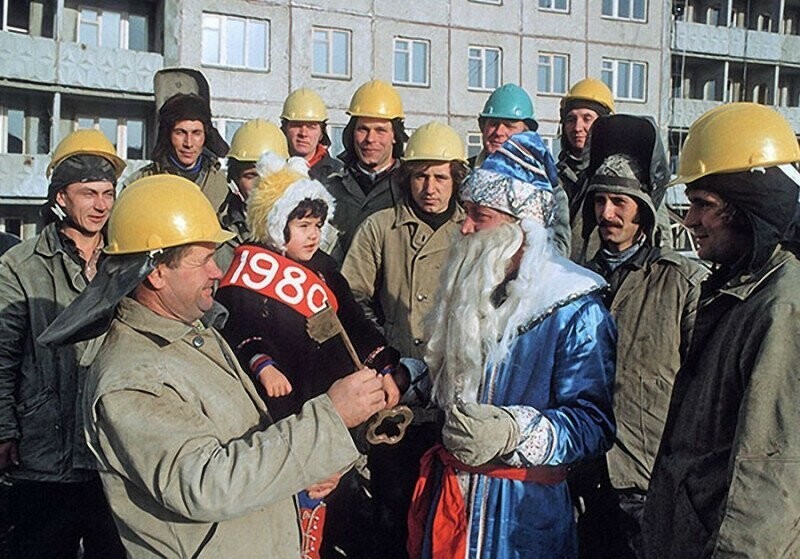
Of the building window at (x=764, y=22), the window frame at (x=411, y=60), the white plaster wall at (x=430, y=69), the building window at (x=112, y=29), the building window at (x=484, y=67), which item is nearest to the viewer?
the building window at (x=112, y=29)

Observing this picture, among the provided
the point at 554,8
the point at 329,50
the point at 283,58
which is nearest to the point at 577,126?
the point at 283,58

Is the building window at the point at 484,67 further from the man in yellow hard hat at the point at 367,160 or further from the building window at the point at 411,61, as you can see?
the man in yellow hard hat at the point at 367,160

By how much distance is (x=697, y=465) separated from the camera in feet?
7.97

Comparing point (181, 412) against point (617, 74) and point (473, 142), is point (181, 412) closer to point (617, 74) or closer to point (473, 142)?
point (473, 142)

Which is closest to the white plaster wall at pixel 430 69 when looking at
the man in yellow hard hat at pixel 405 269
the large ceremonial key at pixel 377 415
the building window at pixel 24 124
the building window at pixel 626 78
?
the building window at pixel 626 78

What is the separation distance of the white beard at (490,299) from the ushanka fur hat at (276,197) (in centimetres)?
114

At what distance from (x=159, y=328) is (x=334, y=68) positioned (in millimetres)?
21064

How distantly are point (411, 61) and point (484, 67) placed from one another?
2.50 meters

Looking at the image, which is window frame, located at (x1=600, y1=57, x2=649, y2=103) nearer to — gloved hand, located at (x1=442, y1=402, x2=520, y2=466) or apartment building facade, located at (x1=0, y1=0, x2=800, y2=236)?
apartment building facade, located at (x1=0, y1=0, x2=800, y2=236)

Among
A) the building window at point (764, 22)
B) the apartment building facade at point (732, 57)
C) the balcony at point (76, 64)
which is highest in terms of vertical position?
the building window at point (764, 22)

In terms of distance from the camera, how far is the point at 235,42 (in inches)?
848

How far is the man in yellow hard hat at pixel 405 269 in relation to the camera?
4406mm

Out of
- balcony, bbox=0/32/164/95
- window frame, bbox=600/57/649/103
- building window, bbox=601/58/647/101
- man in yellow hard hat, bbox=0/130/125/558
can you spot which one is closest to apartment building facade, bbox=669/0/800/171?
window frame, bbox=600/57/649/103

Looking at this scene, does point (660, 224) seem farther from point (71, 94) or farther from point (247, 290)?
point (71, 94)
